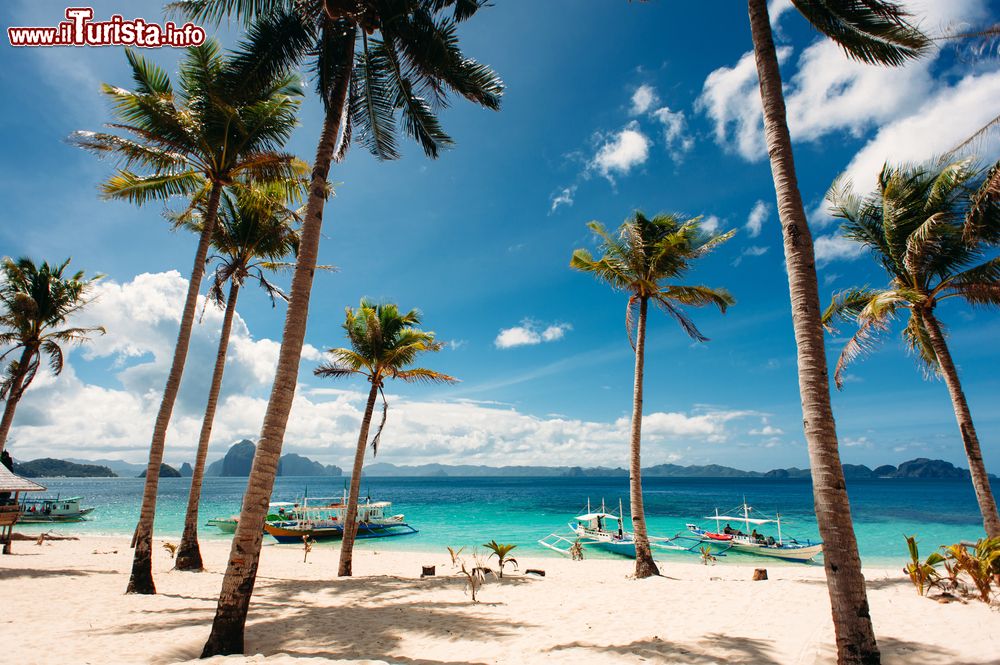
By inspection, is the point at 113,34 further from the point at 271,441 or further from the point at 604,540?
the point at 604,540

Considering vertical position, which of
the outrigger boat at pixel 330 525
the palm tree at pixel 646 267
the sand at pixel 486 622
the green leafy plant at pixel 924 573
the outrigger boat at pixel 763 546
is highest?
the palm tree at pixel 646 267

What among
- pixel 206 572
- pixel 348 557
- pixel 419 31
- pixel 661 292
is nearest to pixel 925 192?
pixel 661 292

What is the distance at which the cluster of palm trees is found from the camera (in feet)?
19.0

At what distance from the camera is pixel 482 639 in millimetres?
6879

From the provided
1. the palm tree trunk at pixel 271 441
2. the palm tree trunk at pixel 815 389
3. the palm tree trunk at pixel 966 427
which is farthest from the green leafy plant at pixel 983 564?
the palm tree trunk at pixel 271 441

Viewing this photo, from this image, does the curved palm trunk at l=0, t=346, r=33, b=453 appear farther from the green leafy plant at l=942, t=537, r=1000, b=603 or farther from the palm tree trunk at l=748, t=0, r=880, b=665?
the green leafy plant at l=942, t=537, r=1000, b=603

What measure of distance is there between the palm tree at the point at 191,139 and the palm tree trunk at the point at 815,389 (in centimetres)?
970

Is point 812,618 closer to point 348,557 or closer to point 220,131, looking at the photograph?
point 348,557

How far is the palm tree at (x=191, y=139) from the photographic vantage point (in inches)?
420

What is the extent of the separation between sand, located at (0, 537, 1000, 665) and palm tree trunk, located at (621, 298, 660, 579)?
80 centimetres

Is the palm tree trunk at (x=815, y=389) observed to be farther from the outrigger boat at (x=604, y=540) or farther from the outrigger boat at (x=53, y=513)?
the outrigger boat at (x=53, y=513)

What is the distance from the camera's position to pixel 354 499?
14.5 m

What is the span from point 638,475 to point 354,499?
8720 millimetres

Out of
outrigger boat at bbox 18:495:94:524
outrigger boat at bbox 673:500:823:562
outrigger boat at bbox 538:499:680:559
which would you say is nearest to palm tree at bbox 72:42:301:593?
outrigger boat at bbox 538:499:680:559
